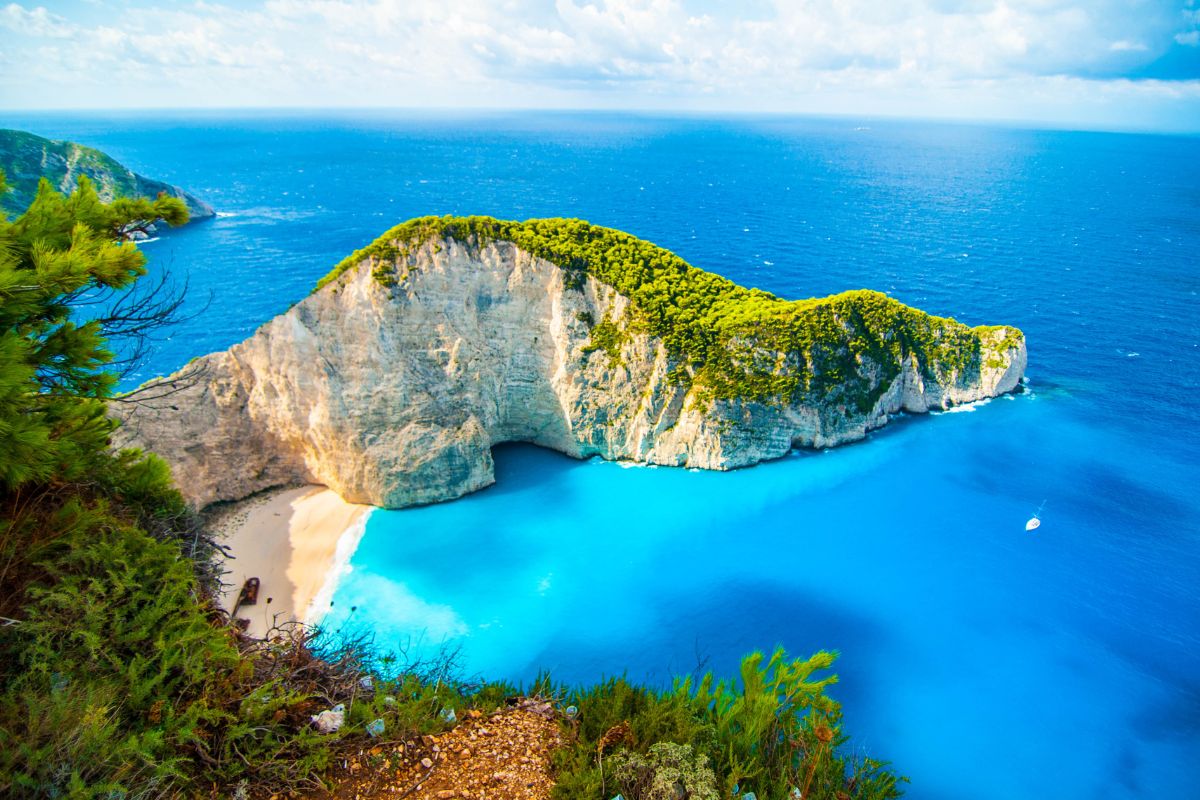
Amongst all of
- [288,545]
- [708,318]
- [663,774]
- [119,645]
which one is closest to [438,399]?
[288,545]

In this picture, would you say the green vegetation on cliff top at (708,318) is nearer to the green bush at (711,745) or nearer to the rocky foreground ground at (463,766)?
the green bush at (711,745)

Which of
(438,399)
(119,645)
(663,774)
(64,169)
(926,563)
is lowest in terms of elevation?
(926,563)

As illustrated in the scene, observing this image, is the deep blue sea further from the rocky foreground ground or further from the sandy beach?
the rocky foreground ground

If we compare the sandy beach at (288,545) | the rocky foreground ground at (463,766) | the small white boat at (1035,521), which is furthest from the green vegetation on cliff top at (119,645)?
the small white boat at (1035,521)

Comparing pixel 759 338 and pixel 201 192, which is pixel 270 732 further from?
pixel 201 192

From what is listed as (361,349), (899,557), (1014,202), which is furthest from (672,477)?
(1014,202)

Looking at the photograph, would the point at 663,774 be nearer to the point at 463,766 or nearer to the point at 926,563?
the point at 463,766
